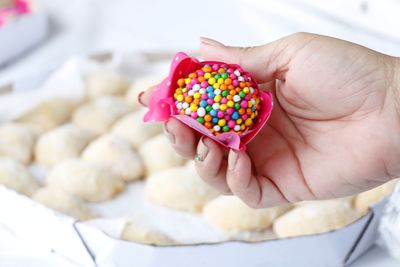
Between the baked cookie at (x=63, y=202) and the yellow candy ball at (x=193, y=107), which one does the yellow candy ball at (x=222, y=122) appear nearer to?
the yellow candy ball at (x=193, y=107)

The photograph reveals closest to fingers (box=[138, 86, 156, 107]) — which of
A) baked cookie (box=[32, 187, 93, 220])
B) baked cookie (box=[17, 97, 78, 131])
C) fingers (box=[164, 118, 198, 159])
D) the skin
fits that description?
the skin

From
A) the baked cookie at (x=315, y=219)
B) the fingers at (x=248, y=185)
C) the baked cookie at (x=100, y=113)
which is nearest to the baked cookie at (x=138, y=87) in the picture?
the baked cookie at (x=100, y=113)

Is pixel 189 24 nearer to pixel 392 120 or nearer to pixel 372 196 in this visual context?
pixel 372 196

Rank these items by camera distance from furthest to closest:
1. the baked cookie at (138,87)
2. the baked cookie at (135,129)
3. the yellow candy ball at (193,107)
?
the baked cookie at (138,87) → the baked cookie at (135,129) → the yellow candy ball at (193,107)

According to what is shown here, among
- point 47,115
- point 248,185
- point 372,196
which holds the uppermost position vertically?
point 248,185

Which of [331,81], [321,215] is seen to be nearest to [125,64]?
[321,215]

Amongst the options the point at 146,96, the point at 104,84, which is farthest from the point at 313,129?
the point at 104,84
